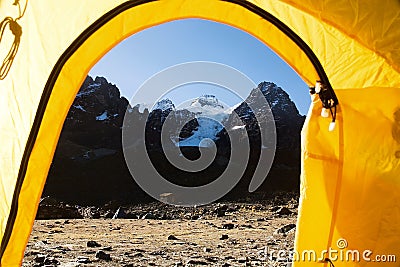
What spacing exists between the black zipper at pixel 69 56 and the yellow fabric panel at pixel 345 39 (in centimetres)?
2

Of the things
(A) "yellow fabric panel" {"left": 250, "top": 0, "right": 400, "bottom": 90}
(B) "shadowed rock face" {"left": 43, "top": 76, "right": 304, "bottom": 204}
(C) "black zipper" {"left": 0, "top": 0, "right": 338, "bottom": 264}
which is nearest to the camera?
(A) "yellow fabric panel" {"left": 250, "top": 0, "right": 400, "bottom": 90}

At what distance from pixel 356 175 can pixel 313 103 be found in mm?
303

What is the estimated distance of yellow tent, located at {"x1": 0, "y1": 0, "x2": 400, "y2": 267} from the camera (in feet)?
4.33

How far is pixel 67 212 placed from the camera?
7.50m

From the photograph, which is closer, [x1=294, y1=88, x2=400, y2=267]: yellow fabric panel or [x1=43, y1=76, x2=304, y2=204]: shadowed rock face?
[x1=294, y1=88, x2=400, y2=267]: yellow fabric panel

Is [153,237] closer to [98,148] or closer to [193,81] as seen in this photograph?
[193,81]

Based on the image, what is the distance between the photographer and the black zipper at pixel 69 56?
1448 millimetres

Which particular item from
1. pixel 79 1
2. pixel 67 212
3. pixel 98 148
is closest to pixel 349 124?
pixel 79 1

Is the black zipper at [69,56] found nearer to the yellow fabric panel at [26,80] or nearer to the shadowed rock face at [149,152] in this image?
the yellow fabric panel at [26,80]

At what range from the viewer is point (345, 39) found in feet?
4.87

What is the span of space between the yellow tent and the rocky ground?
2.33 metres

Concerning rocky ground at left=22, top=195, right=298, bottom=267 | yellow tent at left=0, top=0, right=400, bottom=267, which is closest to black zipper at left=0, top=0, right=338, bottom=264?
yellow tent at left=0, top=0, right=400, bottom=267

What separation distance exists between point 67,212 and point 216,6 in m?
6.44

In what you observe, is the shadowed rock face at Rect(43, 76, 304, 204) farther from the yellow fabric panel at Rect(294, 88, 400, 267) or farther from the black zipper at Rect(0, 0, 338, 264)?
Answer: the yellow fabric panel at Rect(294, 88, 400, 267)
